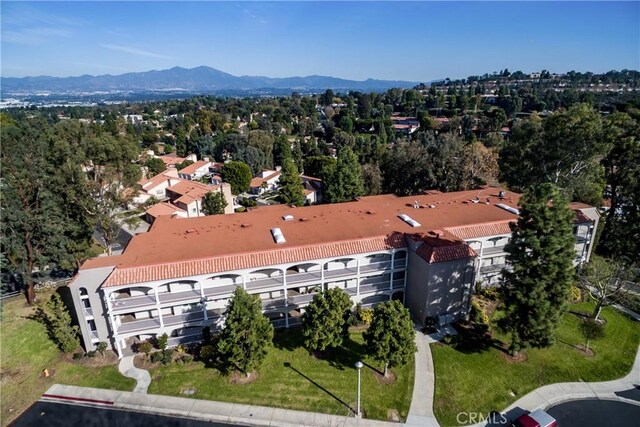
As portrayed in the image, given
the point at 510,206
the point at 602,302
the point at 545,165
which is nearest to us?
the point at 602,302

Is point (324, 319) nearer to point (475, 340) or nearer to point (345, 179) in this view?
point (475, 340)

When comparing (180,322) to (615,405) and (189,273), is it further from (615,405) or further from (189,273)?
(615,405)

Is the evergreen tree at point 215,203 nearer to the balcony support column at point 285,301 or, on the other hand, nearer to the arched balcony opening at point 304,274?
the arched balcony opening at point 304,274

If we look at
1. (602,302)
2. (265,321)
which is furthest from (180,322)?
(602,302)

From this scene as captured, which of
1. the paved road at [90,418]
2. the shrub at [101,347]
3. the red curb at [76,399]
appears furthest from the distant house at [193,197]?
the paved road at [90,418]

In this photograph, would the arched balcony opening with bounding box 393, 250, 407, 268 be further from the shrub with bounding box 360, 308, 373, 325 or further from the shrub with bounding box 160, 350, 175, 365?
the shrub with bounding box 160, 350, 175, 365
